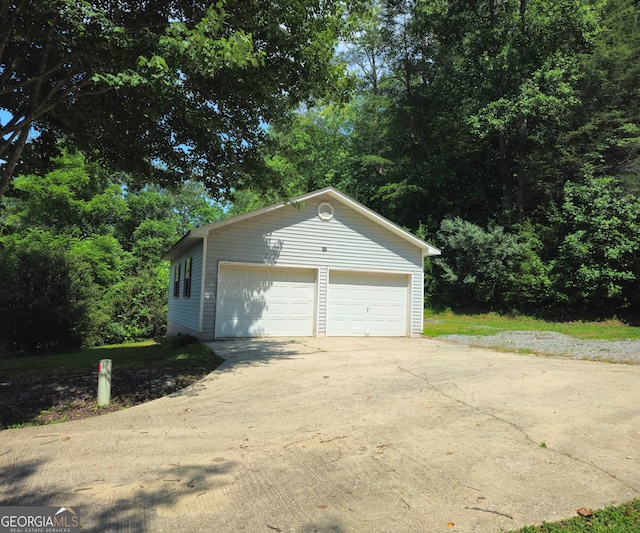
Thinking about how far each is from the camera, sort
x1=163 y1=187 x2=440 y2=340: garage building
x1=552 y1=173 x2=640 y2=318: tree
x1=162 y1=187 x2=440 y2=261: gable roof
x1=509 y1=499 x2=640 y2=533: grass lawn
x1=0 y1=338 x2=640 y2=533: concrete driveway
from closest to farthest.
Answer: x1=509 y1=499 x2=640 y2=533: grass lawn, x1=0 y1=338 x2=640 y2=533: concrete driveway, x1=162 y1=187 x2=440 y2=261: gable roof, x1=163 y1=187 x2=440 y2=340: garage building, x1=552 y1=173 x2=640 y2=318: tree

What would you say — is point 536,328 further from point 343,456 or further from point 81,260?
point 81,260

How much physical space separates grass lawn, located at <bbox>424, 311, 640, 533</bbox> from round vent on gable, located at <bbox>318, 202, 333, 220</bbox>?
17.6 ft

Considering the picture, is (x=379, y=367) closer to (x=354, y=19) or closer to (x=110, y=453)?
(x=110, y=453)

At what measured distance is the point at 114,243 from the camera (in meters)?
22.9

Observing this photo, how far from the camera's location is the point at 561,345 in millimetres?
11359

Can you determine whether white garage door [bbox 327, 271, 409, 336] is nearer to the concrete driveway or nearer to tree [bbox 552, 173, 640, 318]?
the concrete driveway

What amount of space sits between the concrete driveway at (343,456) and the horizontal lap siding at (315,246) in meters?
5.96

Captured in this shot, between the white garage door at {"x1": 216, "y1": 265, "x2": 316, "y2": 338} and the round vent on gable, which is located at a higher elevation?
the round vent on gable

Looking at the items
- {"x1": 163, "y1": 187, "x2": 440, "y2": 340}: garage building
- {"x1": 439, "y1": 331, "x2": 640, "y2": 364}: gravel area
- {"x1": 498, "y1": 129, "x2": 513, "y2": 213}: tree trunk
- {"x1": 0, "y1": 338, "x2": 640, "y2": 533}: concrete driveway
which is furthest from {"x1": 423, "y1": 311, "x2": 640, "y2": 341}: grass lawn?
{"x1": 0, "y1": 338, "x2": 640, "y2": 533}: concrete driveway

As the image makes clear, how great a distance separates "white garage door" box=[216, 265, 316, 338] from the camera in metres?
12.3

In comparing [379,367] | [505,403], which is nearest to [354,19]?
[379,367]

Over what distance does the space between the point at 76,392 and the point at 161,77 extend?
4.88m

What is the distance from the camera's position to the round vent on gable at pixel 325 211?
13.6 metres

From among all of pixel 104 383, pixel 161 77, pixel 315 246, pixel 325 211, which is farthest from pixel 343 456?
pixel 325 211
